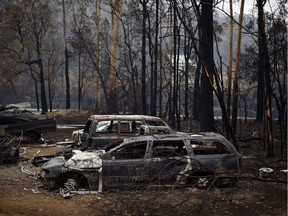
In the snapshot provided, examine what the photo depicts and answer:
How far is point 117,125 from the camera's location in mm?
12867

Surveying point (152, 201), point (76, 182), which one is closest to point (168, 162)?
point (152, 201)

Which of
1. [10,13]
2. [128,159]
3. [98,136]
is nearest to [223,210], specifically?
[128,159]

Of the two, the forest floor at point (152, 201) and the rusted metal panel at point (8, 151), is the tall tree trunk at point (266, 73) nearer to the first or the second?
the forest floor at point (152, 201)

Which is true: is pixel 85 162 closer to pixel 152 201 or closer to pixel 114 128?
pixel 152 201

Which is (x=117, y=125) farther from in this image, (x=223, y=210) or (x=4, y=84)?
(x=4, y=84)

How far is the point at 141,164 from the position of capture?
354 inches

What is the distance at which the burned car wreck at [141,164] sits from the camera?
8969 mm

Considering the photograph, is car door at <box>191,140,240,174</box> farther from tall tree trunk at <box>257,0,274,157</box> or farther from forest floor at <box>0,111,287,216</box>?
tall tree trunk at <box>257,0,274,157</box>

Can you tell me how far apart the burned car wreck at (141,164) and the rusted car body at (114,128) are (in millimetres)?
2916

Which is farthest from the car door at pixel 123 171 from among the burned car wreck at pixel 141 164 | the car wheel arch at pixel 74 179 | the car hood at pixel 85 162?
the car wheel arch at pixel 74 179

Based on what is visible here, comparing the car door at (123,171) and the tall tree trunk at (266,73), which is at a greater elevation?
the tall tree trunk at (266,73)

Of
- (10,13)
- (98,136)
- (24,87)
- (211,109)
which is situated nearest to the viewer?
(98,136)

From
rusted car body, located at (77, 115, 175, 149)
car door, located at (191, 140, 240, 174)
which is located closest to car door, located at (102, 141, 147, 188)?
car door, located at (191, 140, 240, 174)

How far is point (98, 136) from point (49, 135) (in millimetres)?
11261
